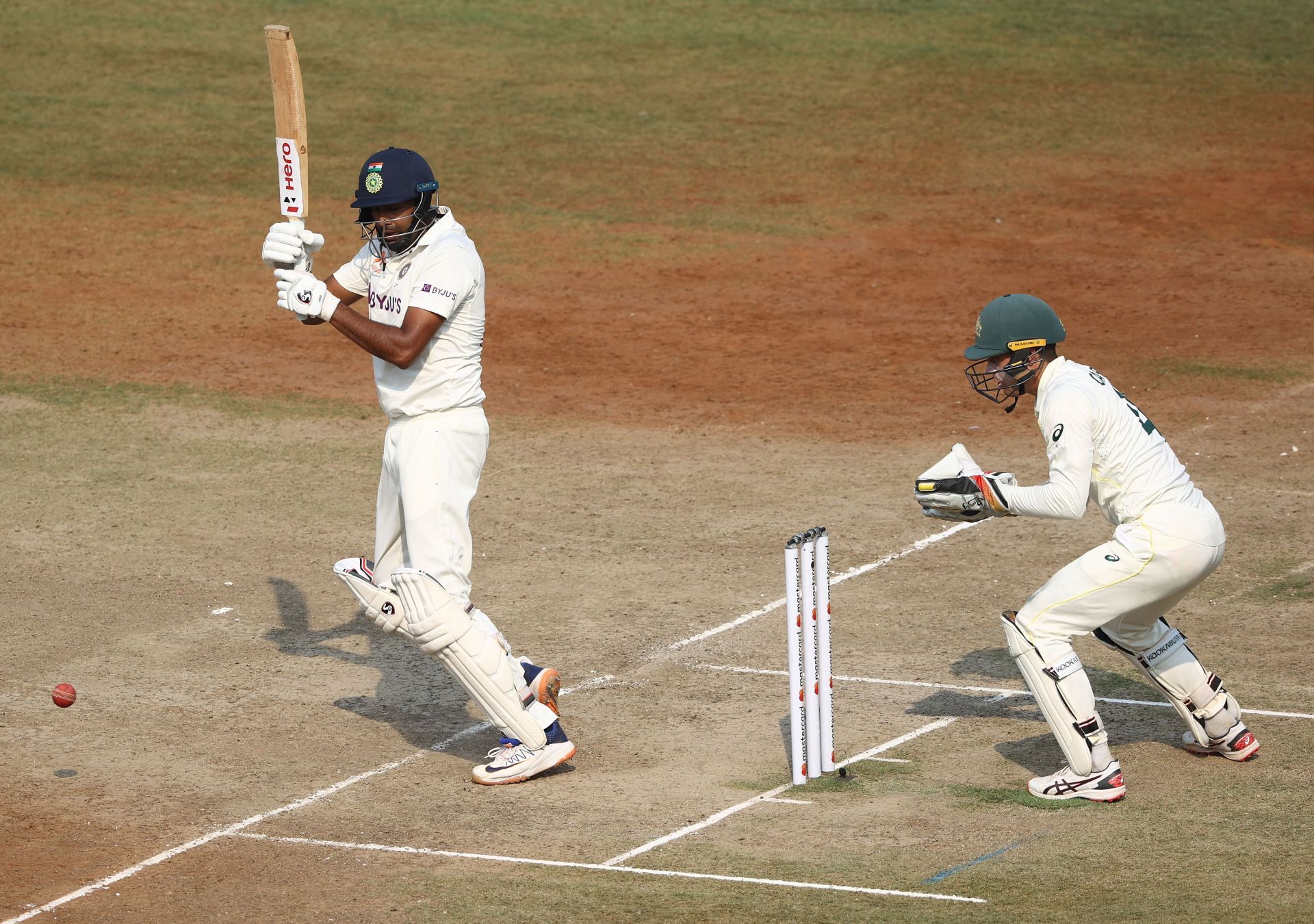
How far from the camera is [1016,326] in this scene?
300 inches

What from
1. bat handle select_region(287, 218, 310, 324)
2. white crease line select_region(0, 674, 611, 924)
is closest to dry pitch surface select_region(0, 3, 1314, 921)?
white crease line select_region(0, 674, 611, 924)

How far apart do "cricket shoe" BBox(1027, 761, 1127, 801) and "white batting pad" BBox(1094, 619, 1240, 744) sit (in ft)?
1.93

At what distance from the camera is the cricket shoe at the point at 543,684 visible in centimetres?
801

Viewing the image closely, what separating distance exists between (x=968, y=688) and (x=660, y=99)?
56.2 feet

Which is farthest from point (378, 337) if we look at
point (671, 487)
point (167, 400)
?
point (167, 400)

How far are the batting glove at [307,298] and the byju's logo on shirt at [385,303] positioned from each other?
257 mm

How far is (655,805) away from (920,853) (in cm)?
123

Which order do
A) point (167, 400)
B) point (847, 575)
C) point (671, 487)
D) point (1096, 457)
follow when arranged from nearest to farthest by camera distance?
point (1096, 457), point (847, 575), point (671, 487), point (167, 400)

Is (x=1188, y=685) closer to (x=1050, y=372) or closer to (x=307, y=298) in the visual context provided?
(x=1050, y=372)

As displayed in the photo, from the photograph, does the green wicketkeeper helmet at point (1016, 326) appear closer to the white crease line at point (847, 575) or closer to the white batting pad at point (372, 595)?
the white crease line at point (847, 575)

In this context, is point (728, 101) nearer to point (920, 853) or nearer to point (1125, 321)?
point (1125, 321)

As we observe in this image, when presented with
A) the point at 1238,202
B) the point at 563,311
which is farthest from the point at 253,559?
the point at 1238,202

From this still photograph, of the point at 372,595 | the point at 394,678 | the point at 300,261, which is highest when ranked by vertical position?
the point at 300,261

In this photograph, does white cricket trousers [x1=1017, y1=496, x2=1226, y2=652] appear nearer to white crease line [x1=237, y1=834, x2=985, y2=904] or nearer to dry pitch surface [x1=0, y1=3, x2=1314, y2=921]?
dry pitch surface [x1=0, y1=3, x2=1314, y2=921]
